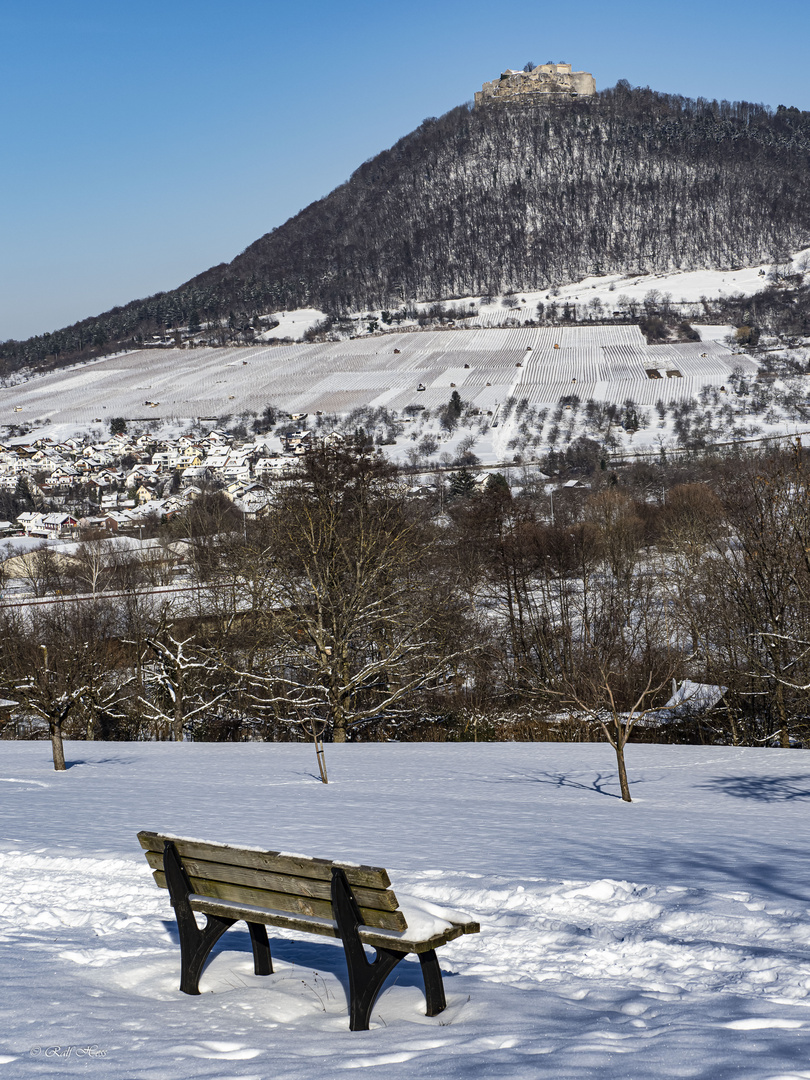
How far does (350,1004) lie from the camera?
4.39 metres

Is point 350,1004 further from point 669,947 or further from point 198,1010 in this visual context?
point 669,947

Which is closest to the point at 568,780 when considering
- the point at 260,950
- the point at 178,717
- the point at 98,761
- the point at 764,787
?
the point at 764,787

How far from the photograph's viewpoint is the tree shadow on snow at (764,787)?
13305 mm

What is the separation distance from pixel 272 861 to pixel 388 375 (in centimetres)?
14715

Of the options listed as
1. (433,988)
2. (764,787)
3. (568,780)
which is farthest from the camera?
(568,780)

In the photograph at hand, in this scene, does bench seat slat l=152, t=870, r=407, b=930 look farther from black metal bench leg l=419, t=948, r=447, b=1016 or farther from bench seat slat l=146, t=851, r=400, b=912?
black metal bench leg l=419, t=948, r=447, b=1016

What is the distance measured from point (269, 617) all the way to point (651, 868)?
21.3m

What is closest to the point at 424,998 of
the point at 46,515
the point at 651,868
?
the point at 651,868

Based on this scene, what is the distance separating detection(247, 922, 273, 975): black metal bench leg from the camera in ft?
16.9

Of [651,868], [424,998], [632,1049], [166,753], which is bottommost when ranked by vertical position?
[166,753]

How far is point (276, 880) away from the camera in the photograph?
468cm

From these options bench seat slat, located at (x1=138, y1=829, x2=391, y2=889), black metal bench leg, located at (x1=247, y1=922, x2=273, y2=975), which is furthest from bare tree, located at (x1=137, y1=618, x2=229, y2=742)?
bench seat slat, located at (x1=138, y1=829, x2=391, y2=889)

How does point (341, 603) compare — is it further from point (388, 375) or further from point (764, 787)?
point (388, 375)

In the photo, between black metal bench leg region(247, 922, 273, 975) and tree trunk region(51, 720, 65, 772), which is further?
tree trunk region(51, 720, 65, 772)
